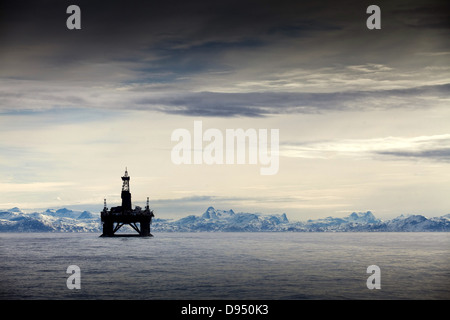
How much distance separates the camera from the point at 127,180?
136m

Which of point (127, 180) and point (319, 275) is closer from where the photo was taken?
point (319, 275)

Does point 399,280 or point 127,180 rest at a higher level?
point 127,180

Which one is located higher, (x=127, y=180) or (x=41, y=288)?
(x=127, y=180)
